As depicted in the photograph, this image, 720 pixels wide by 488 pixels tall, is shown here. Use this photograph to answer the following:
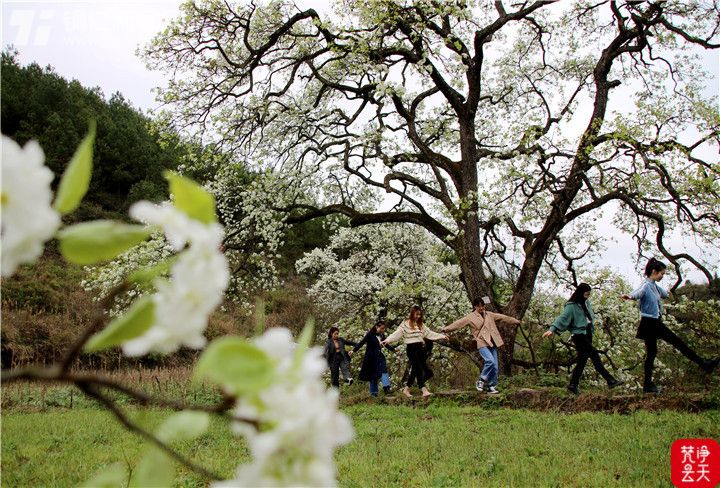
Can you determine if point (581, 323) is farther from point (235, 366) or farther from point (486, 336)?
point (235, 366)

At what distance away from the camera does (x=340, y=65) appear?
12.7 metres

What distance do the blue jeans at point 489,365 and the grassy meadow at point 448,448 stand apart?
38.3 inches

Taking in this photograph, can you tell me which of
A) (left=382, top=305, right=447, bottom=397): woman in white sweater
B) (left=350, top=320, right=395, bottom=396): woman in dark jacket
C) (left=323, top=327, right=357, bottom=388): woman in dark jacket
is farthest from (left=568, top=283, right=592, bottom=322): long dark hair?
(left=323, top=327, right=357, bottom=388): woman in dark jacket

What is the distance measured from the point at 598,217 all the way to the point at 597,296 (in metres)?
1.84

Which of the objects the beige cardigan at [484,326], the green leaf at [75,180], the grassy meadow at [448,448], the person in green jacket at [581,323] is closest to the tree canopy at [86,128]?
the beige cardigan at [484,326]

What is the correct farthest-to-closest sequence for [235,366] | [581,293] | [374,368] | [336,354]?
[336,354] < [374,368] < [581,293] < [235,366]

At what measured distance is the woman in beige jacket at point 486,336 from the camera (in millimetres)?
10172

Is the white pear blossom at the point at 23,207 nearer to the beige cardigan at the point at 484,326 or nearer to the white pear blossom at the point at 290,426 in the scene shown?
the white pear blossom at the point at 290,426

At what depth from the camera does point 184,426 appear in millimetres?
588

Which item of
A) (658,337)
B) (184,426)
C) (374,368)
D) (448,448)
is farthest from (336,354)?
(184,426)

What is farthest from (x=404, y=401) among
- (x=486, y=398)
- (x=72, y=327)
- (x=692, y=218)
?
(x=72, y=327)

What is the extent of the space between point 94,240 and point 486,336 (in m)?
10.0

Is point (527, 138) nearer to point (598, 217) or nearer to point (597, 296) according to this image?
point (598, 217)

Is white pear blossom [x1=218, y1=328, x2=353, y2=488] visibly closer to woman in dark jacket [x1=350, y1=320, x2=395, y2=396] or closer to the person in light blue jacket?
the person in light blue jacket
